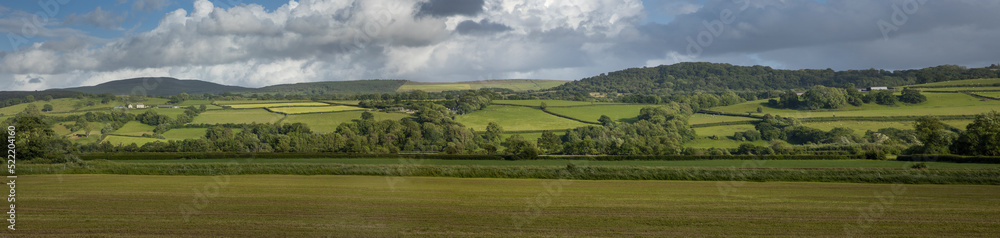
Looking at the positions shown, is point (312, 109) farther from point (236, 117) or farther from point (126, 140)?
point (126, 140)

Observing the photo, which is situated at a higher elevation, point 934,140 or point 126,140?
point 934,140

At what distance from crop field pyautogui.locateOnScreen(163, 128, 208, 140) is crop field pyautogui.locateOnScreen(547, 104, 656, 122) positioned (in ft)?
193

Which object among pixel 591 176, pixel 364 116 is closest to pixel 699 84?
pixel 364 116

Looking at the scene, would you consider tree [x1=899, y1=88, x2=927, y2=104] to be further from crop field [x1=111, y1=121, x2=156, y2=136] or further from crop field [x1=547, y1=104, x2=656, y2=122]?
crop field [x1=111, y1=121, x2=156, y2=136]

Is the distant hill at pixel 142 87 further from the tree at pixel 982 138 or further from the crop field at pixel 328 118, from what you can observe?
the tree at pixel 982 138

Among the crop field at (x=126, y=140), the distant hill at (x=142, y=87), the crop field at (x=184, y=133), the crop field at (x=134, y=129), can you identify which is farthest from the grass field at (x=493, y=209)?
the distant hill at (x=142, y=87)

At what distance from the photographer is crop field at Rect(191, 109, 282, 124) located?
8744 centimetres

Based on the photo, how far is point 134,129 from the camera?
80125mm

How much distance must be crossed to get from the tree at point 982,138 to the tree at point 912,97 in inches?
2054

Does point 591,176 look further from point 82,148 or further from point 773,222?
point 82,148

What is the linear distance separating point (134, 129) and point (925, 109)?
120 m

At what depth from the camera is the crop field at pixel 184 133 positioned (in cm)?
7519

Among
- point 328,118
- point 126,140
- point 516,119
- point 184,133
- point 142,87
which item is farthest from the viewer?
point 142,87

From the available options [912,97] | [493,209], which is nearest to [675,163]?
[493,209]
